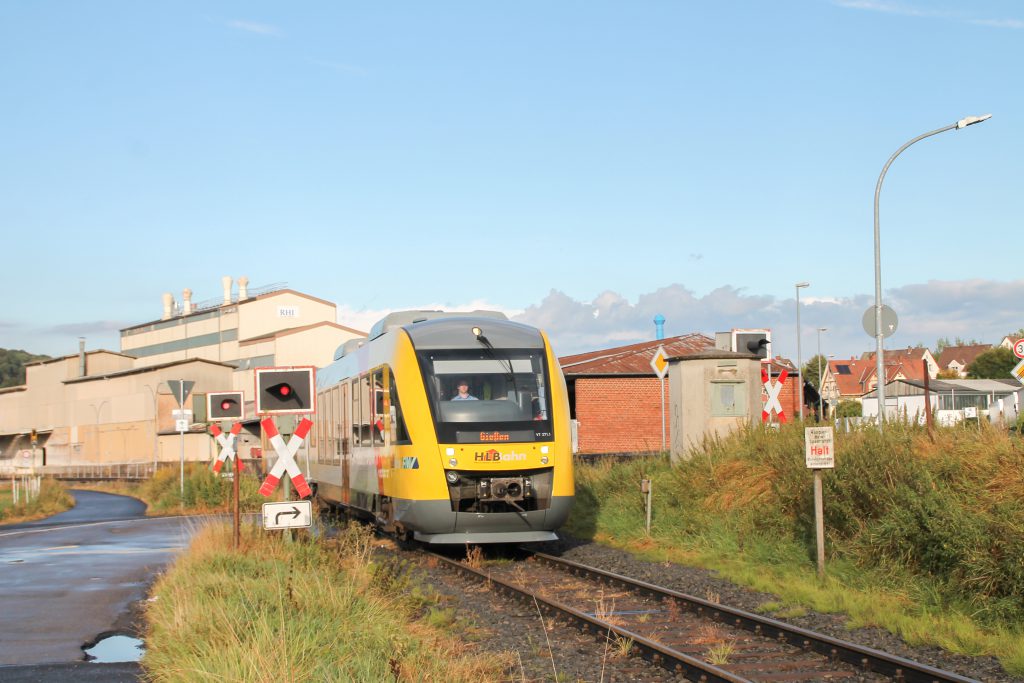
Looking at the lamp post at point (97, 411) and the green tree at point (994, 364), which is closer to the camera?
the lamp post at point (97, 411)

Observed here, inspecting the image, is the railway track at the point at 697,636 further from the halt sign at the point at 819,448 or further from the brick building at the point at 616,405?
the brick building at the point at 616,405

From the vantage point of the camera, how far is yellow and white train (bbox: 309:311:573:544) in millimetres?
14688

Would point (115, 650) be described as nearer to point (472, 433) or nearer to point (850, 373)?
point (472, 433)

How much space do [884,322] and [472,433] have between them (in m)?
8.63

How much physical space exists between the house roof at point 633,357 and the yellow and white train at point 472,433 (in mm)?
28818

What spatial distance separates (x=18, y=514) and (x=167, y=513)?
14.7 feet

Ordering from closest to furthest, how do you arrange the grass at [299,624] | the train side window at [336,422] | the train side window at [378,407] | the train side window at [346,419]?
the grass at [299,624] → the train side window at [378,407] → the train side window at [346,419] → the train side window at [336,422]

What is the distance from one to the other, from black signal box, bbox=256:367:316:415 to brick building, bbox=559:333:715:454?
3118 centimetres

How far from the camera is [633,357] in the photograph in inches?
1889

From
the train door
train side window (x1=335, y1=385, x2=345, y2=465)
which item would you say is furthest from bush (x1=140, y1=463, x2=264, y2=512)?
the train door

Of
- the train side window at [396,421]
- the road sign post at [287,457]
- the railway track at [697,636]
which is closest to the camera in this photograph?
the railway track at [697,636]

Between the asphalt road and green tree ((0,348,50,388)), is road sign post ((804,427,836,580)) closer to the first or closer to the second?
the asphalt road

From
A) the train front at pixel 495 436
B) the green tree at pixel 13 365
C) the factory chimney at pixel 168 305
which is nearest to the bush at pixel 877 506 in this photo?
the train front at pixel 495 436

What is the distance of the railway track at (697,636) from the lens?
816cm
